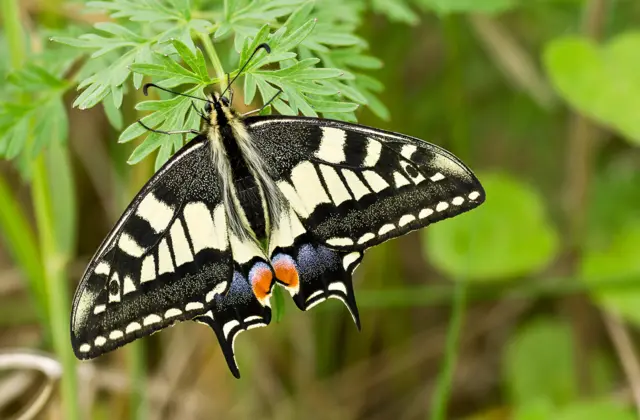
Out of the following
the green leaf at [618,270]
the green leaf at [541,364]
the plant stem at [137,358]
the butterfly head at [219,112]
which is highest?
the butterfly head at [219,112]

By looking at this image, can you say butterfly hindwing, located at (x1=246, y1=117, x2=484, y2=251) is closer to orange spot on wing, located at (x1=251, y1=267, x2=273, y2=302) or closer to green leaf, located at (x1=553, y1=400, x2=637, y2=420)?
orange spot on wing, located at (x1=251, y1=267, x2=273, y2=302)

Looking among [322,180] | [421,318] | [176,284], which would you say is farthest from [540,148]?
[176,284]

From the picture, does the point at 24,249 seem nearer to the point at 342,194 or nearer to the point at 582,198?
the point at 342,194

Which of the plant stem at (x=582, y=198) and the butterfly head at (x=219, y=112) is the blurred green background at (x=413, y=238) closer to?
the plant stem at (x=582, y=198)

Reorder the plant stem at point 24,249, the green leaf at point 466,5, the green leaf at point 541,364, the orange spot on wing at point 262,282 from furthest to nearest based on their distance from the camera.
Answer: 1. the green leaf at point 541,364
2. the plant stem at point 24,249
3. the green leaf at point 466,5
4. the orange spot on wing at point 262,282

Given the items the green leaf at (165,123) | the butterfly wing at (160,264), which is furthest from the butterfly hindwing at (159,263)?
the green leaf at (165,123)

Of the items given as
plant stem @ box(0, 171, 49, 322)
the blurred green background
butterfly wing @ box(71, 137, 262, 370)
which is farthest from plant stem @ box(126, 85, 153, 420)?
butterfly wing @ box(71, 137, 262, 370)
